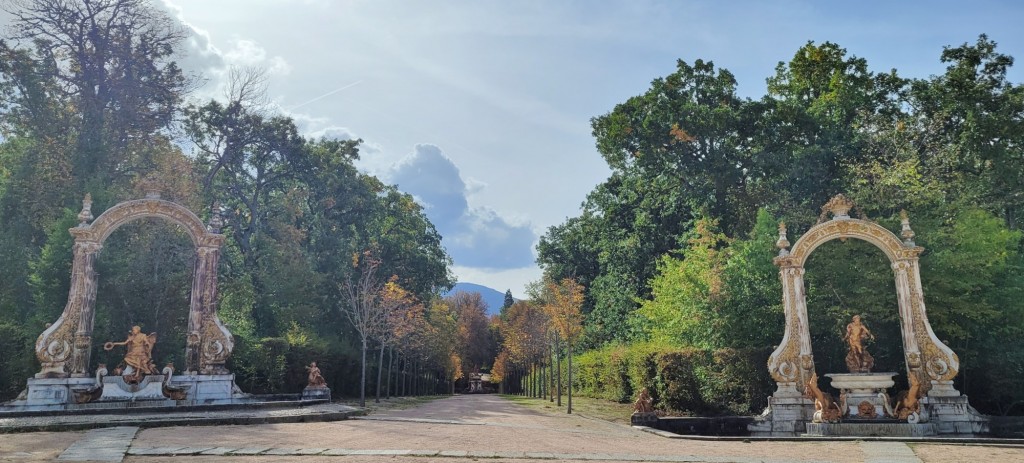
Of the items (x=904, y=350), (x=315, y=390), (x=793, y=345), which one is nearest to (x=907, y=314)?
(x=904, y=350)

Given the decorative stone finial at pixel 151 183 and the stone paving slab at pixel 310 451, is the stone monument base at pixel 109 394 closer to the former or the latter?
the stone paving slab at pixel 310 451

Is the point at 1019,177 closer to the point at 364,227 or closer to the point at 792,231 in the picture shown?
the point at 792,231

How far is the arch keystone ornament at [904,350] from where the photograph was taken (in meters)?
15.4

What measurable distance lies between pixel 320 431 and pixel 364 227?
84.2 ft

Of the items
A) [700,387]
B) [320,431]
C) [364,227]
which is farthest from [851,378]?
[364,227]

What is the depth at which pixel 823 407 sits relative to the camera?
1487 cm

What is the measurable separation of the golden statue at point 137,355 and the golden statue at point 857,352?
19.4 meters

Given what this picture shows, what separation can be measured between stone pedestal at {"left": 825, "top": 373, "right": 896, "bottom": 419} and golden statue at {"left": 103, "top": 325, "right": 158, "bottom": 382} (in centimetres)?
1878

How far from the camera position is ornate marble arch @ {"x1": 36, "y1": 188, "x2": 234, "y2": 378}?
1711 centimetres

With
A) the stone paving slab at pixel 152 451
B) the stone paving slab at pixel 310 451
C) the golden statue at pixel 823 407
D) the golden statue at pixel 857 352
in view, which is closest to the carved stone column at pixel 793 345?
the golden statue at pixel 823 407

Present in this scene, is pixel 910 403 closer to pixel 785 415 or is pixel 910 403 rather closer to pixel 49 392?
pixel 785 415

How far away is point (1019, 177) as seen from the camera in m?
26.2

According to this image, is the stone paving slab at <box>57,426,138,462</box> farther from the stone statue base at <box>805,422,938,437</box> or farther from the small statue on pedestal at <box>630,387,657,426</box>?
the stone statue base at <box>805,422,938,437</box>

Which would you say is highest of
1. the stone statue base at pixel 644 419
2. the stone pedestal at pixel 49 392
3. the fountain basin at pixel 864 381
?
the fountain basin at pixel 864 381
